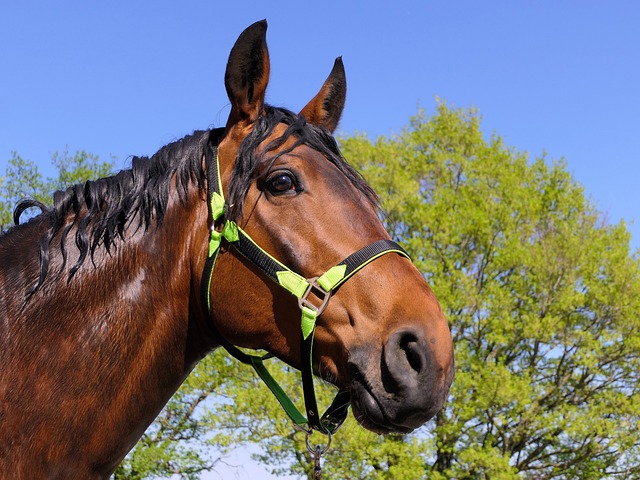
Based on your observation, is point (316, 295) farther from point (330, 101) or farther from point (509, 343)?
point (509, 343)

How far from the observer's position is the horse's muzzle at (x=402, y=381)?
7.07 ft

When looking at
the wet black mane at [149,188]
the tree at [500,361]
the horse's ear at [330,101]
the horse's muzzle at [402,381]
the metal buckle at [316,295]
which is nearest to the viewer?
the horse's muzzle at [402,381]

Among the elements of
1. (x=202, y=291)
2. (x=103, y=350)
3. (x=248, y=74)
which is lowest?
(x=103, y=350)

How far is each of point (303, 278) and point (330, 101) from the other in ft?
3.54

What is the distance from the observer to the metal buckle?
7.70 ft

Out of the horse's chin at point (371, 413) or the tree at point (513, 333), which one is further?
the tree at point (513, 333)

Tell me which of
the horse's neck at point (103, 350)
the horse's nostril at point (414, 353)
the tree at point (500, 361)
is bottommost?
the horse's neck at point (103, 350)

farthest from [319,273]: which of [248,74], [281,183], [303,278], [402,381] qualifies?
[248,74]

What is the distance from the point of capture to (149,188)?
2557 mm

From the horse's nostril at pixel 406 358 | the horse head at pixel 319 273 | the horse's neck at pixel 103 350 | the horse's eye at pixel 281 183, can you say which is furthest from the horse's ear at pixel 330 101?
the horse's nostril at pixel 406 358

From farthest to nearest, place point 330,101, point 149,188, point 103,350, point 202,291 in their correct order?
point 330,101 → point 149,188 → point 202,291 → point 103,350

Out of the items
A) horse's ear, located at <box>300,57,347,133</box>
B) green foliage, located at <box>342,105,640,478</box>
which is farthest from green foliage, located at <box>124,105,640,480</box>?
horse's ear, located at <box>300,57,347,133</box>

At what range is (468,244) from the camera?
23.1 metres

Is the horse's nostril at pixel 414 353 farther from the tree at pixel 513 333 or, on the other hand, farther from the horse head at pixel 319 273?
the tree at pixel 513 333
